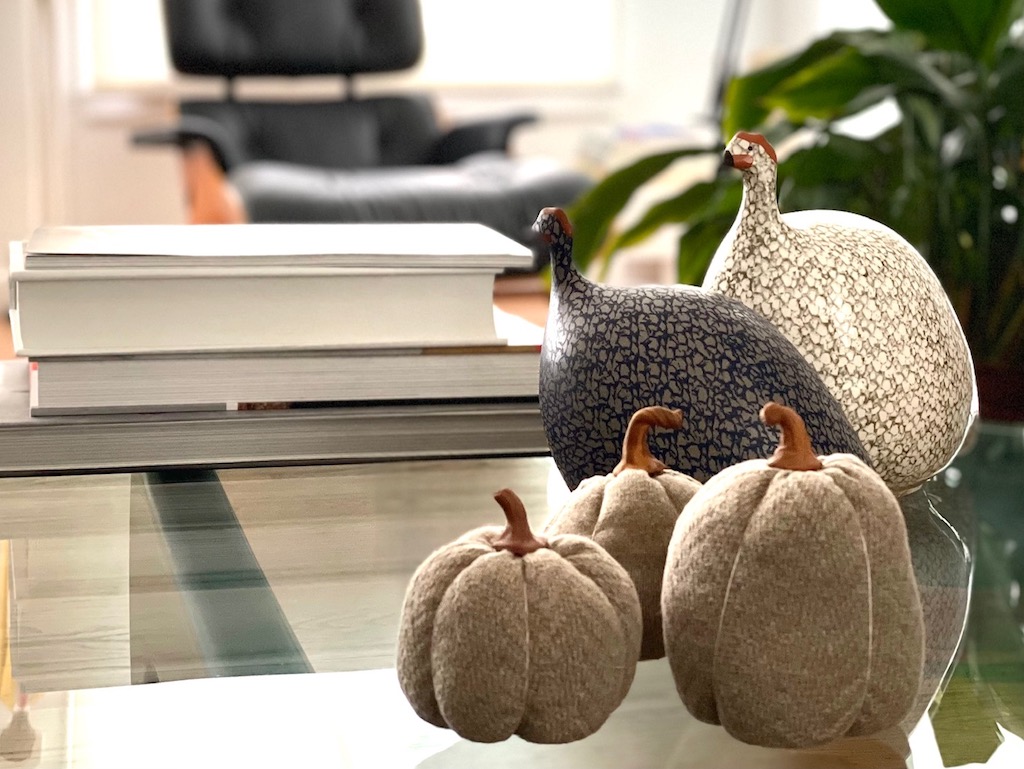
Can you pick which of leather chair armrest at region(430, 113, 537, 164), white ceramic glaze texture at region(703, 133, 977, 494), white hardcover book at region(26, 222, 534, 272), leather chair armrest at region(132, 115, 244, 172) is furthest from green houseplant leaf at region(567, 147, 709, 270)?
leather chair armrest at region(430, 113, 537, 164)

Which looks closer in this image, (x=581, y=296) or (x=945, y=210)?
(x=581, y=296)

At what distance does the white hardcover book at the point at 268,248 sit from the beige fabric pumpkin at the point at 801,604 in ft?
0.78

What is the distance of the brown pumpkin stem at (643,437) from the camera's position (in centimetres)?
37

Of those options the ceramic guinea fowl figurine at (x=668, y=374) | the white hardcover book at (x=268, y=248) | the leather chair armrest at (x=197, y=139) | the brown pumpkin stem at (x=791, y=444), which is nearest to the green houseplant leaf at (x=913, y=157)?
the white hardcover book at (x=268, y=248)

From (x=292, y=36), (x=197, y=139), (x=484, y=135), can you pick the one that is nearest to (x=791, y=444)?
(x=197, y=139)

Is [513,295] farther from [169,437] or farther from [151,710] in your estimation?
[151,710]

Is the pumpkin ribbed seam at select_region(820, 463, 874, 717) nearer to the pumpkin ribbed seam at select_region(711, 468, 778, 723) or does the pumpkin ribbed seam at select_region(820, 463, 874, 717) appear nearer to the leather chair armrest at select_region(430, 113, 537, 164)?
the pumpkin ribbed seam at select_region(711, 468, 778, 723)

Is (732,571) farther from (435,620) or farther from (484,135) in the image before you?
(484,135)

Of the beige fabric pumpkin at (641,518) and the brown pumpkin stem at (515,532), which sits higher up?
the brown pumpkin stem at (515,532)

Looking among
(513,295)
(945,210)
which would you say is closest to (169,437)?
(945,210)

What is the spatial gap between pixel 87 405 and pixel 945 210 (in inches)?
41.4

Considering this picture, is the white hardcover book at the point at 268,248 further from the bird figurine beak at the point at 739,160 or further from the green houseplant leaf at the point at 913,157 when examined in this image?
the green houseplant leaf at the point at 913,157

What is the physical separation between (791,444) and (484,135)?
354cm

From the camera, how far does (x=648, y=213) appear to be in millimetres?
1221
